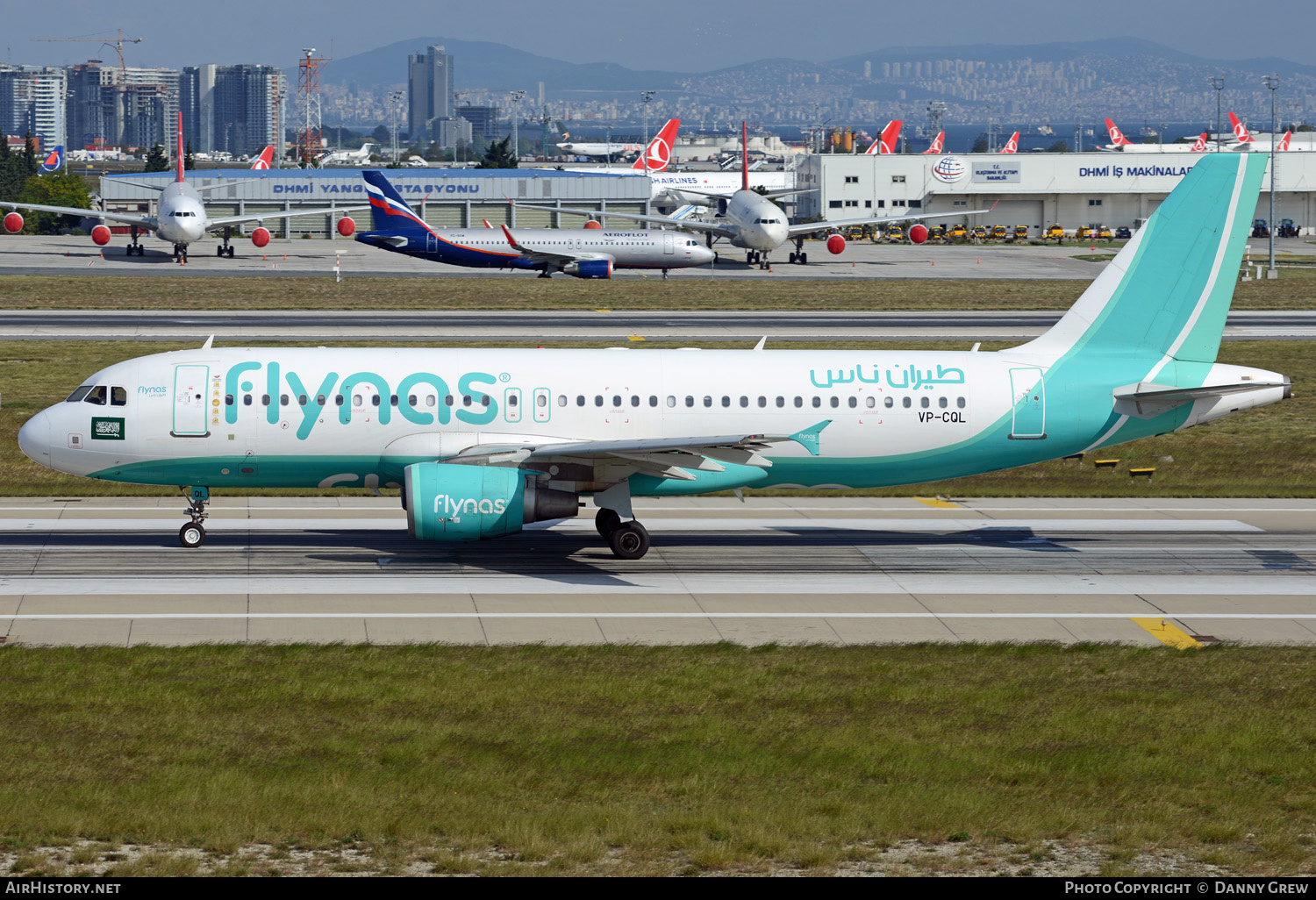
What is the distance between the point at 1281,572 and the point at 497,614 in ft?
56.1

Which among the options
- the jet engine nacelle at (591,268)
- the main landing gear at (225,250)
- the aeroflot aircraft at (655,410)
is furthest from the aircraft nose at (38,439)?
the main landing gear at (225,250)

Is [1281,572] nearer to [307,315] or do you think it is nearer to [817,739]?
[817,739]

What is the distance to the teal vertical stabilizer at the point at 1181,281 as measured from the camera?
31.3m

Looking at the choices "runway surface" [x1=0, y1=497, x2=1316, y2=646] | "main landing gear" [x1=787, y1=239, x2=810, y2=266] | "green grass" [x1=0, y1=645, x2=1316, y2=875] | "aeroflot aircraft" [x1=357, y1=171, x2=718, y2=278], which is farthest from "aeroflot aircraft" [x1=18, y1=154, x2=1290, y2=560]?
"main landing gear" [x1=787, y1=239, x2=810, y2=266]

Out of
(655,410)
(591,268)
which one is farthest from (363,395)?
(591,268)

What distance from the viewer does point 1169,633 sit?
2530cm

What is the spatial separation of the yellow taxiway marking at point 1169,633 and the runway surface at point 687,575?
0.25 feet

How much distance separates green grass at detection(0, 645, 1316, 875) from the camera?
14281mm

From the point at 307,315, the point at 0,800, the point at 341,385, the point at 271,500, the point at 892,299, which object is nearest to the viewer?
the point at 0,800

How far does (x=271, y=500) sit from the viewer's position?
36.8 metres

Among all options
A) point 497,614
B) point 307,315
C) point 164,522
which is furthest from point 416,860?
point 307,315

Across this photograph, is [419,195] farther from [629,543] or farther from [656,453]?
[656,453]

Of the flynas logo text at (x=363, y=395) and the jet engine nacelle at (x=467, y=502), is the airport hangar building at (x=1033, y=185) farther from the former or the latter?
the jet engine nacelle at (x=467, y=502)

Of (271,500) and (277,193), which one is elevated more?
(277,193)
